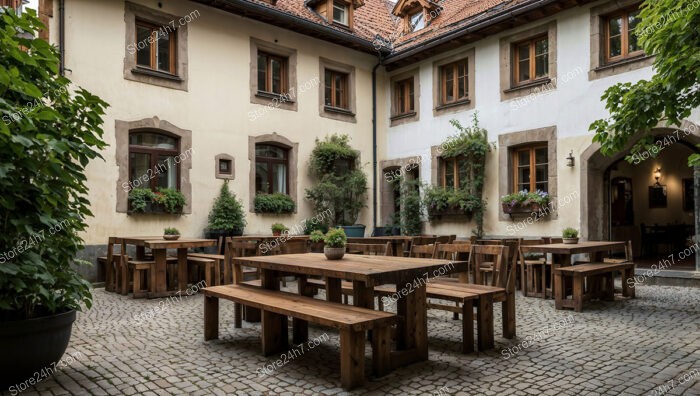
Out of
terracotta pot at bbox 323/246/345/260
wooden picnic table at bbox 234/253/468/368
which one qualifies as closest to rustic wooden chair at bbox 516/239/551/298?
wooden picnic table at bbox 234/253/468/368

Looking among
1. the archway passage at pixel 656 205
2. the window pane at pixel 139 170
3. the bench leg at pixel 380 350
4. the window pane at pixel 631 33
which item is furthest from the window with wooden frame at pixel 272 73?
the bench leg at pixel 380 350

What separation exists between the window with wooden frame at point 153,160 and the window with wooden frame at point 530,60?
7.53 m

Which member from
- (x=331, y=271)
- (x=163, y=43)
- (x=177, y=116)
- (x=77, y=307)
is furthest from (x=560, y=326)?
(x=163, y=43)

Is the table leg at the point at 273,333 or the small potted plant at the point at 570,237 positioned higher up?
the small potted plant at the point at 570,237

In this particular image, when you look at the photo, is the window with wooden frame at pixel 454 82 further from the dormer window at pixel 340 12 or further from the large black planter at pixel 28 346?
the large black planter at pixel 28 346

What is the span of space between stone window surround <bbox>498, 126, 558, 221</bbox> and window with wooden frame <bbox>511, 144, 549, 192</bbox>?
5.0 inches

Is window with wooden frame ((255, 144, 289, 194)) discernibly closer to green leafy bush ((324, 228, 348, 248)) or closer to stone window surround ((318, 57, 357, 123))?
stone window surround ((318, 57, 357, 123))

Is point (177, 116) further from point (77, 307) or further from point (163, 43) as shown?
Answer: point (77, 307)

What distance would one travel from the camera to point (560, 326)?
5.66 meters

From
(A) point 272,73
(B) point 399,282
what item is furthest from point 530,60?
(B) point 399,282

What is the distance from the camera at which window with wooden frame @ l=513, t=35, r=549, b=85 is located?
35.3 feet

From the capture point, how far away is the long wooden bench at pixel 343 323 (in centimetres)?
356

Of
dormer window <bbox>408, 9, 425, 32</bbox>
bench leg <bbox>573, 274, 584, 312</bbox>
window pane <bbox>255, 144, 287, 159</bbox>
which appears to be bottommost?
bench leg <bbox>573, 274, 584, 312</bbox>

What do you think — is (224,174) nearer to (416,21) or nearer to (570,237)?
(570,237)
